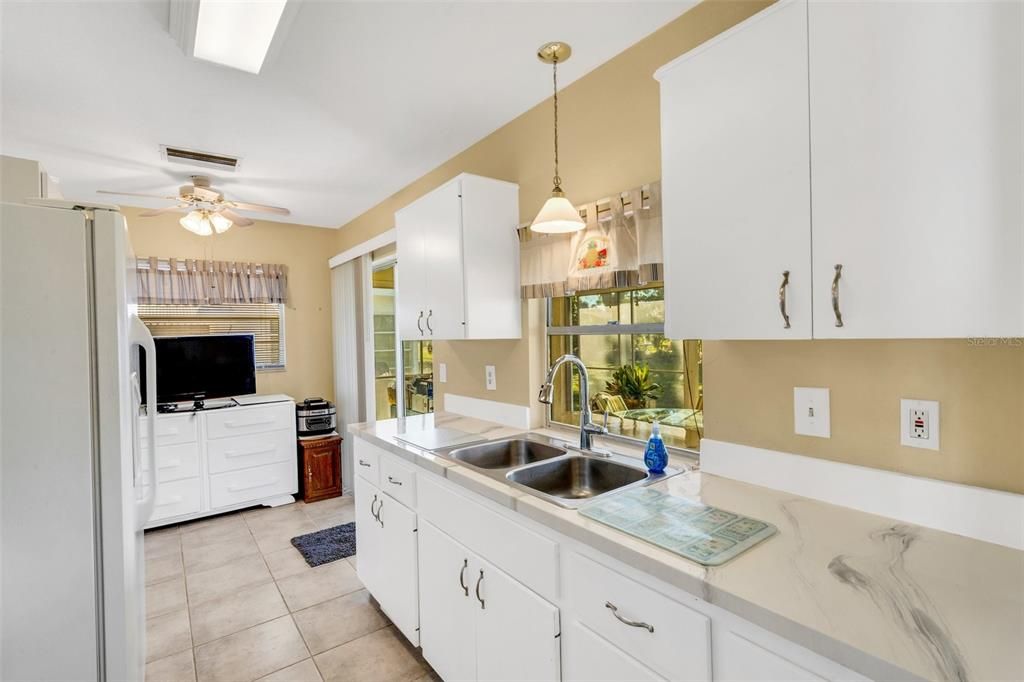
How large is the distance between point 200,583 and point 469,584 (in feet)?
7.07

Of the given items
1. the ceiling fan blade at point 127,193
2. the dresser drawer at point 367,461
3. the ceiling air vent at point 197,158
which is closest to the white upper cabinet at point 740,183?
the dresser drawer at point 367,461

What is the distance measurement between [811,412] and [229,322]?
4.61 m

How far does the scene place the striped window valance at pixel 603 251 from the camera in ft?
5.77

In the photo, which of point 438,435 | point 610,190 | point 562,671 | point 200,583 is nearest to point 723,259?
point 610,190

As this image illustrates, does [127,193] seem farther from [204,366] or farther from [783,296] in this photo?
[783,296]

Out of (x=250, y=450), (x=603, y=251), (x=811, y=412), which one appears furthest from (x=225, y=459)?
(x=811, y=412)

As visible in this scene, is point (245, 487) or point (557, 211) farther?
point (245, 487)

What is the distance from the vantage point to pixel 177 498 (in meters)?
3.66

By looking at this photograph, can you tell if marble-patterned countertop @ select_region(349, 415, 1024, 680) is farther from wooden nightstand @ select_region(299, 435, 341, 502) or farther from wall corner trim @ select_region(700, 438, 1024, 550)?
wooden nightstand @ select_region(299, 435, 341, 502)

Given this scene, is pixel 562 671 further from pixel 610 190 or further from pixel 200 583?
pixel 200 583

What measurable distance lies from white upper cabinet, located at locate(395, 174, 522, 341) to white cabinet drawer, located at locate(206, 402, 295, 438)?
7.35 ft

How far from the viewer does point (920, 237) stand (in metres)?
0.93

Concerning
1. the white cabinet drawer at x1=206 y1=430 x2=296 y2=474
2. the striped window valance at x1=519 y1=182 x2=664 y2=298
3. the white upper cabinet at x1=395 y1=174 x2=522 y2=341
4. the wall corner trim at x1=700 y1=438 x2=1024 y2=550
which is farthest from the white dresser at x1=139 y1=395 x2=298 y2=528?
the wall corner trim at x1=700 y1=438 x2=1024 y2=550

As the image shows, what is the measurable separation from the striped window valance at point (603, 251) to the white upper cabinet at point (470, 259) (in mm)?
104
